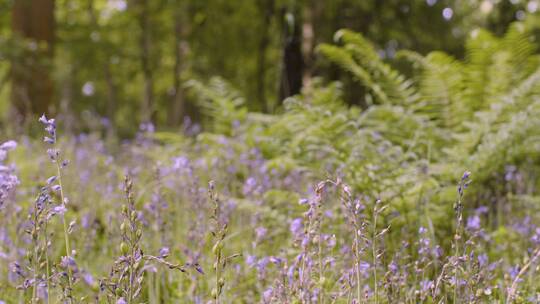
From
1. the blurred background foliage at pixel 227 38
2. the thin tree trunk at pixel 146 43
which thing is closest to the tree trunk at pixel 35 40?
the blurred background foliage at pixel 227 38

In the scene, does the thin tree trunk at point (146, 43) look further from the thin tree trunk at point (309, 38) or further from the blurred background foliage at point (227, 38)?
Result: the thin tree trunk at point (309, 38)

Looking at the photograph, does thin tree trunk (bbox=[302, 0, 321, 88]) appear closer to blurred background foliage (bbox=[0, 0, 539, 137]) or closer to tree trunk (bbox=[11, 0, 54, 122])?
blurred background foliage (bbox=[0, 0, 539, 137])

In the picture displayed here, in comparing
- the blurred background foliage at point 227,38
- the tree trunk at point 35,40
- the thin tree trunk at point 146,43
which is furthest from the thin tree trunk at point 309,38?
the thin tree trunk at point 146,43

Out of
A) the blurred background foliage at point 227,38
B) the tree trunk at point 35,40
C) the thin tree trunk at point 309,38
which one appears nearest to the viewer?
the thin tree trunk at point 309,38

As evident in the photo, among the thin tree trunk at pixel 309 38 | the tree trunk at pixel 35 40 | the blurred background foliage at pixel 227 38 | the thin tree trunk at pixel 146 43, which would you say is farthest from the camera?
the thin tree trunk at pixel 146 43

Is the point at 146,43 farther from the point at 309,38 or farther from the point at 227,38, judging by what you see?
the point at 309,38

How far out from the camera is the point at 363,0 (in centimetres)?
909

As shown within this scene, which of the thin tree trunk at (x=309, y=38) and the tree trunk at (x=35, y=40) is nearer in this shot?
the thin tree trunk at (x=309, y=38)

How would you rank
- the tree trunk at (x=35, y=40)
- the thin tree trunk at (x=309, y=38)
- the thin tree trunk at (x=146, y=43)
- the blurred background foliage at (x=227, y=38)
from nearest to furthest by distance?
the thin tree trunk at (x=309, y=38) < the blurred background foliage at (x=227, y=38) < the tree trunk at (x=35, y=40) < the thin tree trunk at (x=146, y=43)

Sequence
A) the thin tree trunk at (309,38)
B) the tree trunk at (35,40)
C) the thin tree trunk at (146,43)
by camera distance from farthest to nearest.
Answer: the thin tree trunk at (146,43) < the tree trunk at (35,40) < the thin tree trunk at (309,38)

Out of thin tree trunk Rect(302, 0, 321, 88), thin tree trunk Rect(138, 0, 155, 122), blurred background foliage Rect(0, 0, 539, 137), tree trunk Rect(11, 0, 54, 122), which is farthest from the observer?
thin tree trunk Rect(138, 0, 155, 122)

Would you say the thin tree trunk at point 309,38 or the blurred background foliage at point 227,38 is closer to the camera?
the thin tree trunk at point 309,38

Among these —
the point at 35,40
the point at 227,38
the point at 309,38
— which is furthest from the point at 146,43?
the point at 309,38

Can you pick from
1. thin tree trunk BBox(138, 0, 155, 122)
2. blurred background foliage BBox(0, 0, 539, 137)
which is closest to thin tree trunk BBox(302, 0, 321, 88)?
blurred background foliage BBox(0, 0, 539, 137)
